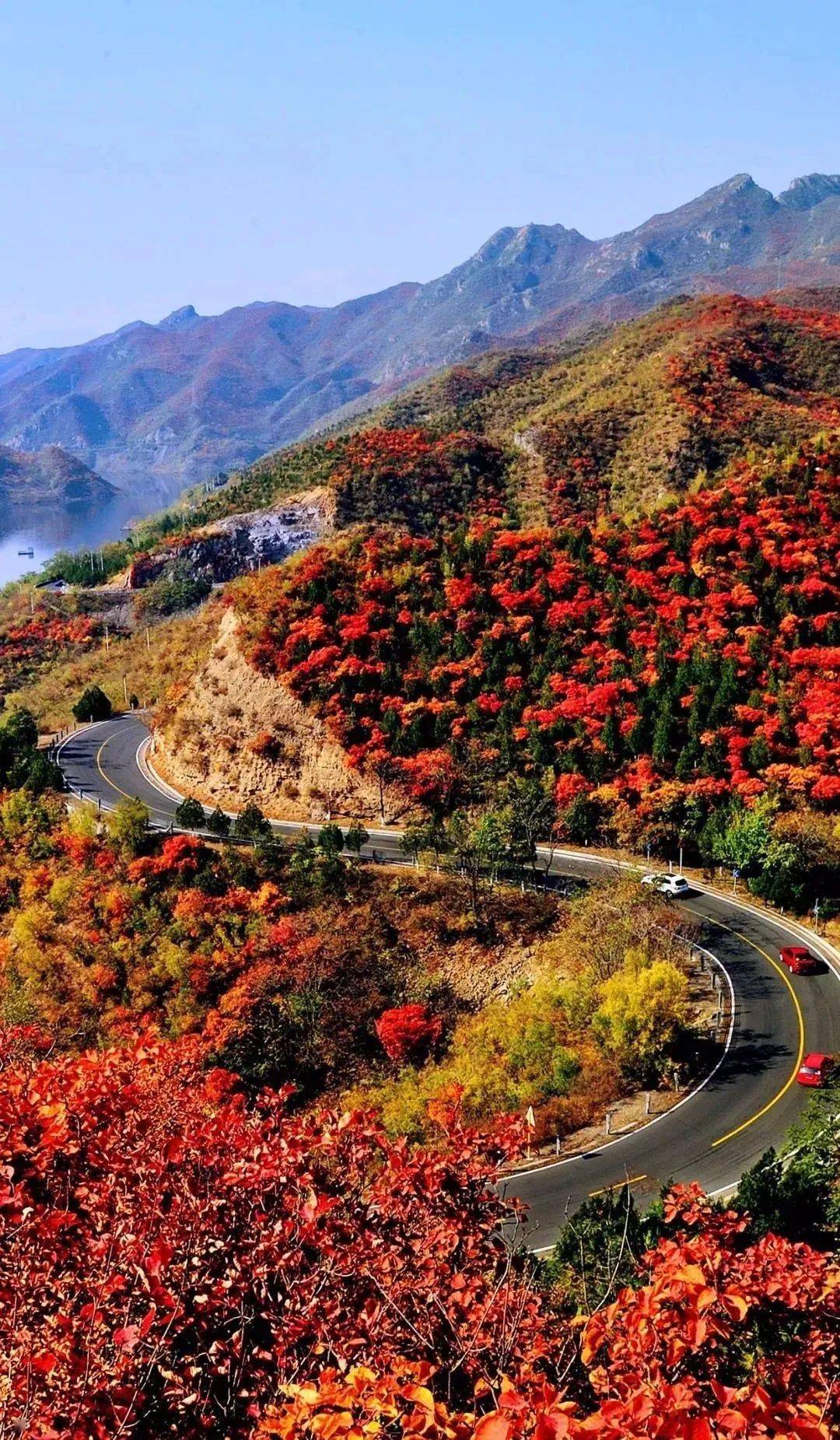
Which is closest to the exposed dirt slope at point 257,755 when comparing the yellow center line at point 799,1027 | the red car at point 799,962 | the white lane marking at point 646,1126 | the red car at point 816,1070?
the yellow center line at point 799,1027

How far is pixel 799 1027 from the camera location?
21.6m

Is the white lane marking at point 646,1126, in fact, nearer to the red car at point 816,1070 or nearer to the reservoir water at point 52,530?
the red car at point 816,1070

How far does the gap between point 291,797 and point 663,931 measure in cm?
1424

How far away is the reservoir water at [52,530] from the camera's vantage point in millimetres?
131375

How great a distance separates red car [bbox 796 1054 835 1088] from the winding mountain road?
0.26 metres

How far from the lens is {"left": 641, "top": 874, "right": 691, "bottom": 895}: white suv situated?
27078 mm

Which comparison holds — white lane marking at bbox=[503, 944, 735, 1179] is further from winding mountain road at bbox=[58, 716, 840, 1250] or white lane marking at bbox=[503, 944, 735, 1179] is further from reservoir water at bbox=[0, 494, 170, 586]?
reservoir water at bbox=[0, 494, 170, 586]

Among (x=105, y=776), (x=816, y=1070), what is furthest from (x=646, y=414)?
(x=816, y=1070)

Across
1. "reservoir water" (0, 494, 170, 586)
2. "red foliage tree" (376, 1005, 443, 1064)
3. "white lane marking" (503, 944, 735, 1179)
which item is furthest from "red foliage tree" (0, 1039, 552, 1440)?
"reservoir water" (0, 494, 170, 586)

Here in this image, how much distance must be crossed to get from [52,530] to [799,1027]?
166 meters

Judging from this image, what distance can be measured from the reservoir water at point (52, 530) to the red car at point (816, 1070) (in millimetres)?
107417

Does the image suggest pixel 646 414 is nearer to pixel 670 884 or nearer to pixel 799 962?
pixel 670 884

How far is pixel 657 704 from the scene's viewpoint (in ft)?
104

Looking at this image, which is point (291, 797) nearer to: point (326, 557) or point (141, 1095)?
point (326, 557)
